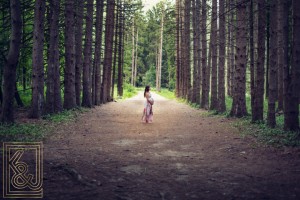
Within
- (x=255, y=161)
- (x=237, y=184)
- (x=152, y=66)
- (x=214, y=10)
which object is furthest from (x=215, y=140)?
(x=152, y=66)

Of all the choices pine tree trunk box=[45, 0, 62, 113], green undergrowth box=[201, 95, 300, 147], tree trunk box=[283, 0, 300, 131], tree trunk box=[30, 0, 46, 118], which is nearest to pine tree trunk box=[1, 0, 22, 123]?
tree trunk box=[30, 0, 46, 118]

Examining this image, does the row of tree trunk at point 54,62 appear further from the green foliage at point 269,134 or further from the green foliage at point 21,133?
the green foliage at point 269,134

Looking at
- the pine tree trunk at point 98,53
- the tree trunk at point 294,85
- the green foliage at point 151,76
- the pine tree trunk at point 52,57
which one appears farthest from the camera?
the green foliage at point 151,76

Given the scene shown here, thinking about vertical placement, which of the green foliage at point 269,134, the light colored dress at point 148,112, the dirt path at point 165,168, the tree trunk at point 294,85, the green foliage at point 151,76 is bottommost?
the dirt path at point 165,168

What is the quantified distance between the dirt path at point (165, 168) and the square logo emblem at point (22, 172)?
163 mm

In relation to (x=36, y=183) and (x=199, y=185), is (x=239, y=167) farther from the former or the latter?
(x=36, y=183)

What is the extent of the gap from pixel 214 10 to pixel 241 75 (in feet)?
19.2

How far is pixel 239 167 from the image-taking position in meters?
6.68

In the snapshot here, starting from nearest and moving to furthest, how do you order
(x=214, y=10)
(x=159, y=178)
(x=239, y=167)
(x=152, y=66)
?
(x=159, y=178) < (x=239, y=167) < (x=214, y=10) < (x=152, y=66)

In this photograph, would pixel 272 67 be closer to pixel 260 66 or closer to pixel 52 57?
pixel 260 66

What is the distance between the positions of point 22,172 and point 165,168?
2726 millimetres

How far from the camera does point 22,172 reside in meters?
5.75

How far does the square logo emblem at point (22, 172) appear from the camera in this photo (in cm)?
487

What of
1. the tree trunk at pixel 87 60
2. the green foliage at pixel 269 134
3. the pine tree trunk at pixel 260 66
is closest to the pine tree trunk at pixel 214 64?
the pine tree trunk at pixel 260 66
